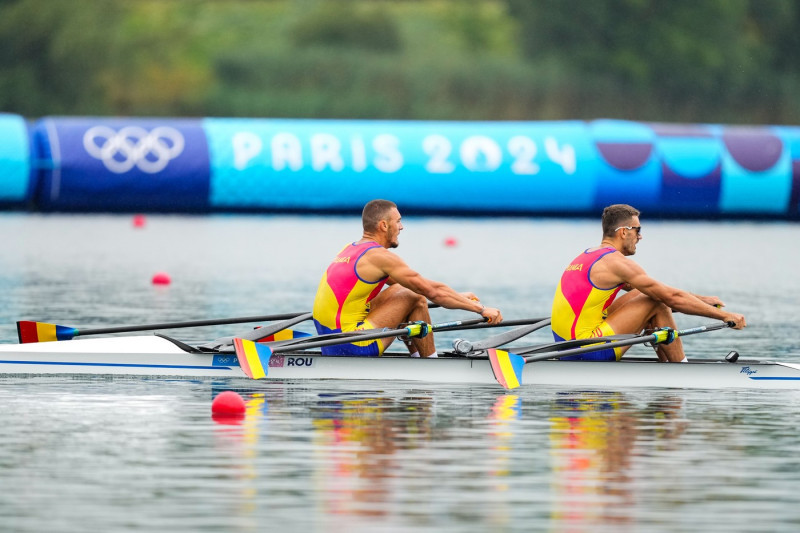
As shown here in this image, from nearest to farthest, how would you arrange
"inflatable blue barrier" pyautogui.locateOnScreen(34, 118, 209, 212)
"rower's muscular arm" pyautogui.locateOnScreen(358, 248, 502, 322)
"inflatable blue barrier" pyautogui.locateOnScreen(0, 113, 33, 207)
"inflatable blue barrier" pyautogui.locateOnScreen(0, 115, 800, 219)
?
"rower's muscular arm" pyautogui.locateOnScreen(358, 248, 502, 322) < "inflatable blue barrier" pyautogui.locateOnScreen(0, 113, 33, 207) < "inflatable blue barrier" pyautogui.locateOnScreen(34, 118, 209, 212) < "inflatable blue barrier" pyautogui.locateOnScreen(0, 115, 800, 219)

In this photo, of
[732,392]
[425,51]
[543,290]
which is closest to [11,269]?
[543,290]

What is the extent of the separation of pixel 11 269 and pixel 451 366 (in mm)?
11386

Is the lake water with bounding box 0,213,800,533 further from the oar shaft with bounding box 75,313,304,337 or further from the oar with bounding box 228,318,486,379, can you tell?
the oar shaft with bounding box 75,313,304,337

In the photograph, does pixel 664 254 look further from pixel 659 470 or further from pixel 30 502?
pixel 30 502

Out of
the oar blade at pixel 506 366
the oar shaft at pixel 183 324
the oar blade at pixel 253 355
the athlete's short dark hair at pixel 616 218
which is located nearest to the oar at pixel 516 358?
the oar blade at pixel 506 366

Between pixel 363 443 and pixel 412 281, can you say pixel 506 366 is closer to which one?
pixel 412 281

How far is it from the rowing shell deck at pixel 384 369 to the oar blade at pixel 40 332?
749 millimetres

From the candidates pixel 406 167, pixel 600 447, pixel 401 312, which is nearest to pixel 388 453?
pixel 600 447

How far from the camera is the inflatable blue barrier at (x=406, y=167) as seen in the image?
107 feet

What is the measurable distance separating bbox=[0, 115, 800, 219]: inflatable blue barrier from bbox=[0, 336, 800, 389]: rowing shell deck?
20.6 m

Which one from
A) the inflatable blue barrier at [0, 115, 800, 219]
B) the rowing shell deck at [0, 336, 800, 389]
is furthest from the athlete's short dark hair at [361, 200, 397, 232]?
the inflatable blue barrier at [0, 115, 800, 219]

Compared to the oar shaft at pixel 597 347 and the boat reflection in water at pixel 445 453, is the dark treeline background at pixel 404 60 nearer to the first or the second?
the oar shaft at pixel 597 347

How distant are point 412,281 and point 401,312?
27cm

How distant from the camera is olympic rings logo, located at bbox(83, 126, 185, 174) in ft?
107
